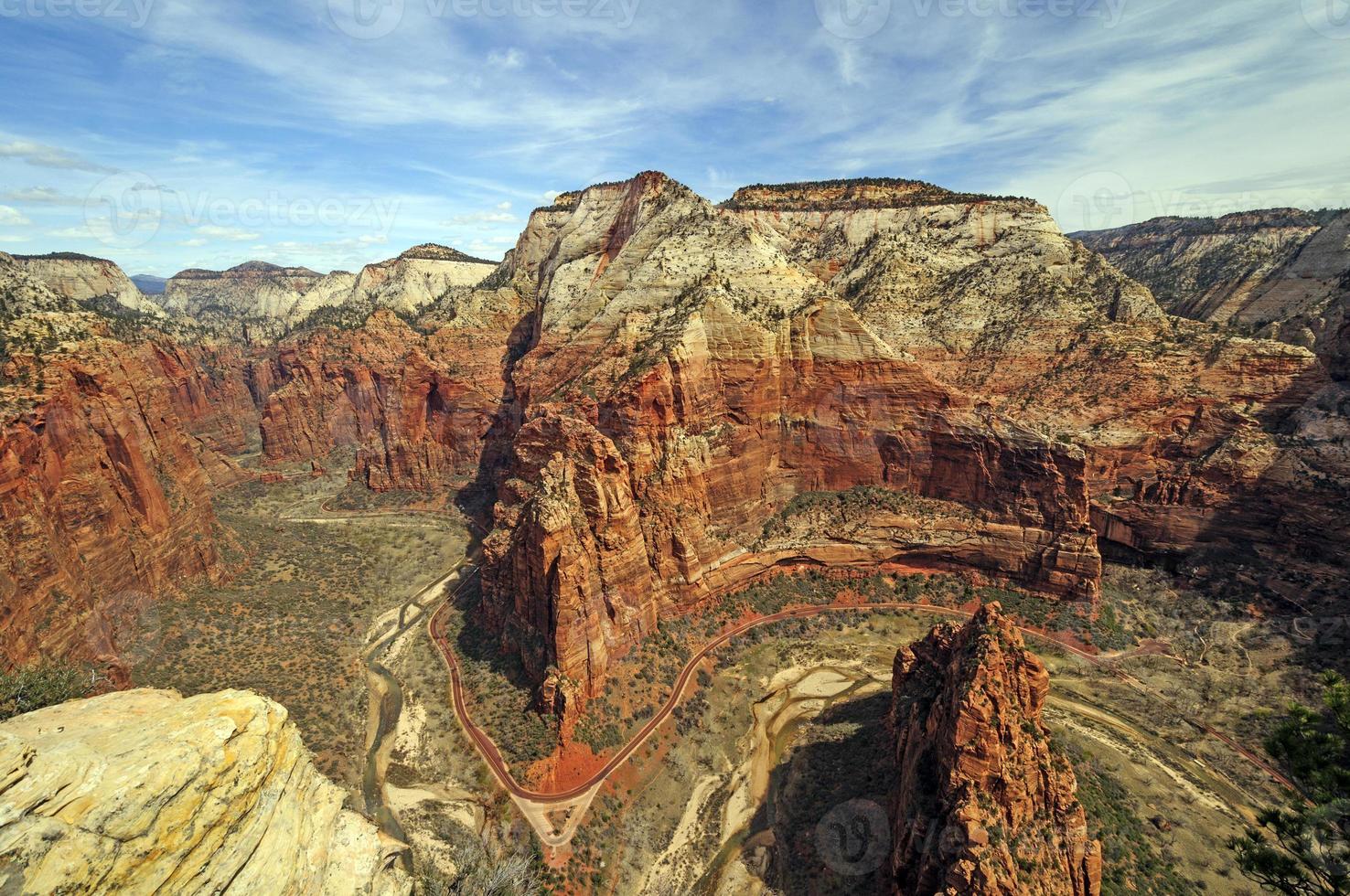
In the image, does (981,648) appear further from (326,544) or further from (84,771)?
(326,544)

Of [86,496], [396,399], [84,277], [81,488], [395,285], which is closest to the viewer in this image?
[81,488]

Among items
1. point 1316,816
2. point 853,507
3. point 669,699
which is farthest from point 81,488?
point 1316,816

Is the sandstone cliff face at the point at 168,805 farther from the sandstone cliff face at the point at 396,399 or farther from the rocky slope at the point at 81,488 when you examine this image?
the sandstone cliff face at the point at 396,399

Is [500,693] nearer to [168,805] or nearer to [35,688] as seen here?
[35,688]

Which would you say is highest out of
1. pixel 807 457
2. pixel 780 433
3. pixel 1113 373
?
pixel 1113 373

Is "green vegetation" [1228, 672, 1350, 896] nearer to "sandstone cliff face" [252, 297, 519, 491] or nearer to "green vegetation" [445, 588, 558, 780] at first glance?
"green vegetation" [445, 588, 558, 780]

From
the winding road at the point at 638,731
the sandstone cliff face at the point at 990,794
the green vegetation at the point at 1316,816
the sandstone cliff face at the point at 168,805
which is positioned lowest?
the winding road at the point at 638,731

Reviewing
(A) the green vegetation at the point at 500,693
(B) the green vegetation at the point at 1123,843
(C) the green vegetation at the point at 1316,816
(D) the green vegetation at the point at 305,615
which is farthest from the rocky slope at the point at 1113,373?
(D) the green vegetation at the point at 305,615
